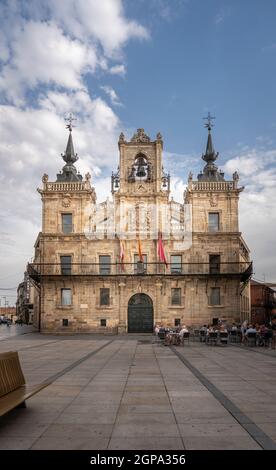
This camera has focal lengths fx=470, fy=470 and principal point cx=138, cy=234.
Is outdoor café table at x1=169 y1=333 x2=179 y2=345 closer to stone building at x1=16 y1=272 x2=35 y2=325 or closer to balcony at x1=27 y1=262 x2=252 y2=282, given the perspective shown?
balcony at x1=27 y1=262 x2=252 y2=282

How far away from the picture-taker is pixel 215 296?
42.4m

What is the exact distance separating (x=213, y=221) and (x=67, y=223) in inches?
534

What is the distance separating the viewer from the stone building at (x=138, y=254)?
138 feet

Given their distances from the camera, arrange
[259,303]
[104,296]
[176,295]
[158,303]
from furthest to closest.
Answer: [259,303]
[104,296]
[176,295]
[158,303]

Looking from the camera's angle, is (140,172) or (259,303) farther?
(259,303)

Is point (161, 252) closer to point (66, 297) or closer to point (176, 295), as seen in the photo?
point (176, 295)

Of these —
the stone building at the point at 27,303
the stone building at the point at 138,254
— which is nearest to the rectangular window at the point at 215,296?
the stone building at the point at 138,254

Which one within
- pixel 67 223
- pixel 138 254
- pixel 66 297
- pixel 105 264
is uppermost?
pixel 67 223

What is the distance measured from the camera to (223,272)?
42.3m

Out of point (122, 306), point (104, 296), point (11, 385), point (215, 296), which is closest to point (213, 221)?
point (215, 296)

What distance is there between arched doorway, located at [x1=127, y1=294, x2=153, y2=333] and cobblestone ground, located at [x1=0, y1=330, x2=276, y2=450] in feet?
85.2
